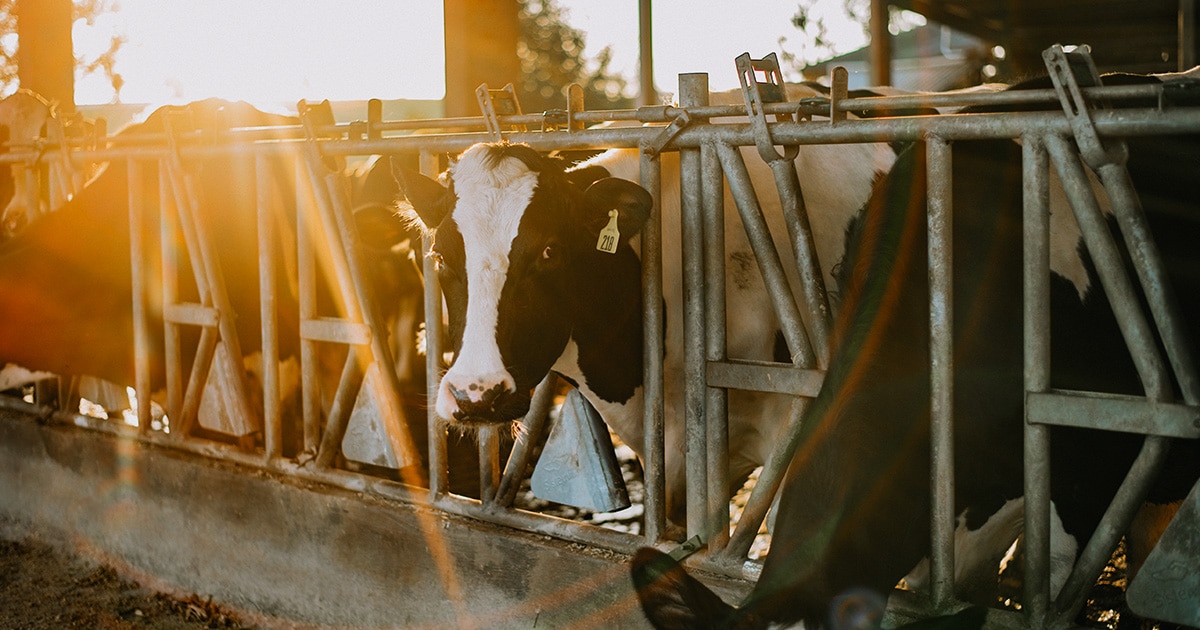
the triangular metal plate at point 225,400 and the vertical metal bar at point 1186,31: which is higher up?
the vertical metal bar at point 1186,31

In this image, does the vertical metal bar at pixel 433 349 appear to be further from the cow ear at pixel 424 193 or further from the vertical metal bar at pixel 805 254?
the vertical metal bar at pixel 805 254

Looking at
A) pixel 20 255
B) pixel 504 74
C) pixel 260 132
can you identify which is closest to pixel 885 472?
pixel 260 132

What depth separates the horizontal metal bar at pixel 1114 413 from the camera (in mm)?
2275

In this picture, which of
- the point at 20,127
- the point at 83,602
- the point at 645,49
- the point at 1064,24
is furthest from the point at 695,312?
the point at 1064,24

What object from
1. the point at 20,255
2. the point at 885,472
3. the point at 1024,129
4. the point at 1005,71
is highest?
the point at 1005,71

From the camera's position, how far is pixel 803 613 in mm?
1950

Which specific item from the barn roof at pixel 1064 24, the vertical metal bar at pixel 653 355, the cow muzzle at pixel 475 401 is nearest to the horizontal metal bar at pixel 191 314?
the cow muzzle at pixel 475 401

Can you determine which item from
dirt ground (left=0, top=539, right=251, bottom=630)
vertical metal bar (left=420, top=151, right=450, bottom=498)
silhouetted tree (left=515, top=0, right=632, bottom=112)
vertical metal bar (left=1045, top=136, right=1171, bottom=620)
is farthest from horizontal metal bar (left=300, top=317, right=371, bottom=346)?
silhouetted tree (left=515, top=0, right=632, bottom=112)

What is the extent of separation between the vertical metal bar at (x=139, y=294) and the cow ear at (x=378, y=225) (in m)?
1.44

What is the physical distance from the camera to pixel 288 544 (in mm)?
4320

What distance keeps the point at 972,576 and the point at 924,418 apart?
0.84 metres

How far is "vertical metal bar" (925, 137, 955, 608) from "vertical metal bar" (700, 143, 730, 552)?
0.68 metres

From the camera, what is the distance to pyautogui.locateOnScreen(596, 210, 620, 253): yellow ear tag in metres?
3.25

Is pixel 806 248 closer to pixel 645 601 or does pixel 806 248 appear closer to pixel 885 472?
pixel 885 472
